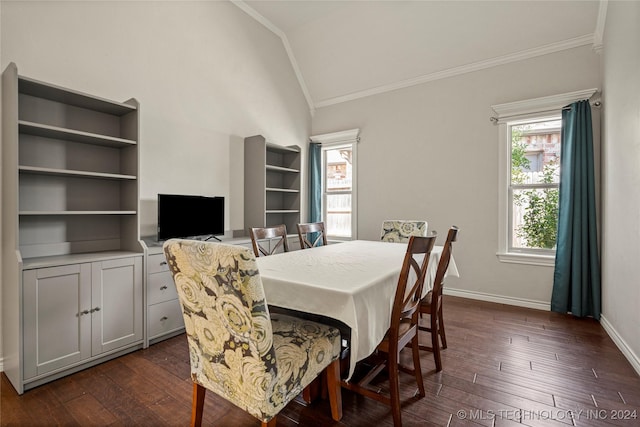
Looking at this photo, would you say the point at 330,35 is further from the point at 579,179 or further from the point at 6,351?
the point at 6,351

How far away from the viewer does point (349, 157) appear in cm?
508

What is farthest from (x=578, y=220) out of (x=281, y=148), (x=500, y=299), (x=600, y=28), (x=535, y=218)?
(x=281, y=148)

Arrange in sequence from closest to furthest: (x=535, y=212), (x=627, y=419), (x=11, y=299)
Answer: (x=627, y=419), (x=11, y=299), (x=535, y=212)

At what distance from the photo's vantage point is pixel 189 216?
3.16m

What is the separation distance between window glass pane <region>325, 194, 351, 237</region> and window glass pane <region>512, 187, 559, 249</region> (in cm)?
231

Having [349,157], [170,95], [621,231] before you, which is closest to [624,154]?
[621,231]

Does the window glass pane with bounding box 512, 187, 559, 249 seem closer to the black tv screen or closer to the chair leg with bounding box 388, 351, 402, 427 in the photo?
the chair leg with bounding box 388, 351, 402, 427

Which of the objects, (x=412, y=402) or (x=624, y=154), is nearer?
(x=412, y=402)

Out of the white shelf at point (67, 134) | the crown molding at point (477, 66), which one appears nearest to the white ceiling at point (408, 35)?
the crown molding at point (477, 66)

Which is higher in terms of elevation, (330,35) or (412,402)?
(330,35)

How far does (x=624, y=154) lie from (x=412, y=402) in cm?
256

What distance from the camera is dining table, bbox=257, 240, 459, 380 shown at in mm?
1391

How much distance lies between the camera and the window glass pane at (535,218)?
3.61 metres

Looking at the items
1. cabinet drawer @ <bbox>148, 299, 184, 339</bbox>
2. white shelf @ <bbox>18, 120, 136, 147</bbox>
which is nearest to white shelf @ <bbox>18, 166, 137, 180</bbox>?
white shelf @ <bbox>18, 120, 136, 147</bbox>
